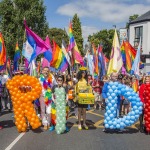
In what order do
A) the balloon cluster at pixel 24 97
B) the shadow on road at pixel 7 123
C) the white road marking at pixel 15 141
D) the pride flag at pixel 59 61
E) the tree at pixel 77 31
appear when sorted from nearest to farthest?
the white road marking at pixel 15 141, the balloon cluster at pixel 24 97, the shadow on road at pixel 7 123, the pride flag at pixel 59 61, the tree at pixel 77 31

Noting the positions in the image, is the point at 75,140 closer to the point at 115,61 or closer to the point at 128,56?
Answer: the point at 115,61

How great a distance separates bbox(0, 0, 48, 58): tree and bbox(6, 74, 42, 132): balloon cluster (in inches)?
1228

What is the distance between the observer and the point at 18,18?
4047cm

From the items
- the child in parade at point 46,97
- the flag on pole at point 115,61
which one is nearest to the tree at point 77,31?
the flag on pole at point 115,61

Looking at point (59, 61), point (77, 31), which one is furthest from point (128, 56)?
point (77, 31)

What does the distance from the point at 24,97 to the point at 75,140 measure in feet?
6.31

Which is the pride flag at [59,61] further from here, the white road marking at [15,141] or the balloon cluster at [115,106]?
the white road marking at [15,141]

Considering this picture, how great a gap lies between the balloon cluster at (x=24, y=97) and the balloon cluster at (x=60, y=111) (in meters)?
0.52

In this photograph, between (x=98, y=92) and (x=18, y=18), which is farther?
(x=18, y=18)

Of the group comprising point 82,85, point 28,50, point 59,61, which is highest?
point 28,50

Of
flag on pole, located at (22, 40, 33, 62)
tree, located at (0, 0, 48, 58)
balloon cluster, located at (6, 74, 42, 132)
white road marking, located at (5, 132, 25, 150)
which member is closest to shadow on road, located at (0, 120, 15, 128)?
balloon cluster, located at (6, 74, 42, 132)

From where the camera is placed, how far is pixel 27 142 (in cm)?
773

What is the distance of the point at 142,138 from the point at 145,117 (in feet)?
2.43

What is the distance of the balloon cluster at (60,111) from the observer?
8.68 meters
